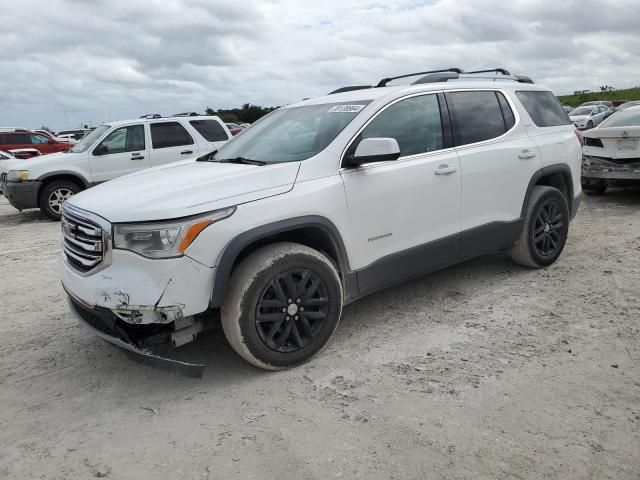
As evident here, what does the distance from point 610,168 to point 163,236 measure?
7514 millimetres

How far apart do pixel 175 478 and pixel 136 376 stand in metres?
1.21

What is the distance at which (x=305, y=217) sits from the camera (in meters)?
3.45

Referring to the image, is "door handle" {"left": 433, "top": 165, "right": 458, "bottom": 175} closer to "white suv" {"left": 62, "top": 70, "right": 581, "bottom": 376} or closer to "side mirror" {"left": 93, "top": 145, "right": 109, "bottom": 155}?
"white suv" {"left": 62, "top": 70, "right": 581, "bottom": 376}

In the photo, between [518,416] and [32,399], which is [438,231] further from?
[32,399]

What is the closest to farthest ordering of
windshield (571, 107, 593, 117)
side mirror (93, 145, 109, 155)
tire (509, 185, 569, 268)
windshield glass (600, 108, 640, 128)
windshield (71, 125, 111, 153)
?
1. tire (509, 185, 569, 268)
2. windshield glass (600, 108, 640, 128)
3. side mirror (93, 145, 109, 155)
4. windshield (71, 125, 111, 153)
5. windshield (571, 107, 593, 117)

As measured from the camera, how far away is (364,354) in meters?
3.73

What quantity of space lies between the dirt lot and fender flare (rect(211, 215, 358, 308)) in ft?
1.69

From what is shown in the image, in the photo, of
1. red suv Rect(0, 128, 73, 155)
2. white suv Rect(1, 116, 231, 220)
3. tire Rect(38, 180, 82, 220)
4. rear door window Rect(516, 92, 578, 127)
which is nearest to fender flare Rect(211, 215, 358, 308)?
rear door window Rect(516, 92, 578, 127)

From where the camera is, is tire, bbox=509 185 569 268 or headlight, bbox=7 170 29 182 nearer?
tire, bbox=509 185 569 268

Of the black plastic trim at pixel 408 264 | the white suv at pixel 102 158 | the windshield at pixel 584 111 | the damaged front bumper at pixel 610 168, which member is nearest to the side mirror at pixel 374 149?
the black plastic trim at pixel 408 264

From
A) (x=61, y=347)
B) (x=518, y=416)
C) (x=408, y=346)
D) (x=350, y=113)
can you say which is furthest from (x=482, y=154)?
(x=61, y=347)

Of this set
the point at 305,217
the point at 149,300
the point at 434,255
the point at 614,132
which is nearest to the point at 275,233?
the point at 305,217

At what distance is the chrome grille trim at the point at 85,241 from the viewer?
3.17 m

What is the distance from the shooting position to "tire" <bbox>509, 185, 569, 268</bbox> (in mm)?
5023
